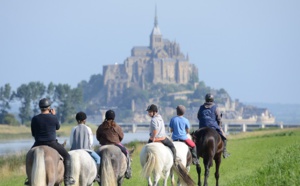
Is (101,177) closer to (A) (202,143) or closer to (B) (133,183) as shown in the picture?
(A) (202,143)

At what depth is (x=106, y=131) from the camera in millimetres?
16875

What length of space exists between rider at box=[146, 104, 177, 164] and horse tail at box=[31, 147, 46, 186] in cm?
383

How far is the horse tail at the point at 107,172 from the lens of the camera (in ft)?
52.1

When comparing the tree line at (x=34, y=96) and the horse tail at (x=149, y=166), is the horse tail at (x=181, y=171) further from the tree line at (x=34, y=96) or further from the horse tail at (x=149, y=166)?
the tree line at (x=34, y=96)

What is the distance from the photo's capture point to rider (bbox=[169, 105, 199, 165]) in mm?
18438

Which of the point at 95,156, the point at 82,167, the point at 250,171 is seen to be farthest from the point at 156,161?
the point at 250,171

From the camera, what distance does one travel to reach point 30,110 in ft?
581

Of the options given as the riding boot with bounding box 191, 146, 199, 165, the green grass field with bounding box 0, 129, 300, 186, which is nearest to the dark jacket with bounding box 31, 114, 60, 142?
the green grass field with bounding box 0, 129, 300, 186

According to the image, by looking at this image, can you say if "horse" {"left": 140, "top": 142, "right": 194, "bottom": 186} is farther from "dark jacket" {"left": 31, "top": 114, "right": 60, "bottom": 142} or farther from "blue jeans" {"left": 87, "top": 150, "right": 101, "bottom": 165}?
"dark jacket" {"left": 31, "top": 114, "right": 60, "bottom": 142}

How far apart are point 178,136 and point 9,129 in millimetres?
112761

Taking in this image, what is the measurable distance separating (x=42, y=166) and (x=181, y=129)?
206 inches

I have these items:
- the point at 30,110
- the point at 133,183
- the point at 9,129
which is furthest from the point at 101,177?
the point at 30,110

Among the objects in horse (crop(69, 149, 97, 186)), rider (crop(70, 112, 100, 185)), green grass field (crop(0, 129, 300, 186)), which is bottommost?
green grass field (crop(0, 129, 300, 186))

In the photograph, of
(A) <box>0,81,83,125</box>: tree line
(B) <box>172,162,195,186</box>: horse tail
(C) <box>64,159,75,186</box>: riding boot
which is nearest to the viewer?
(C) <box>64,159,75,186</box>: riding boot
